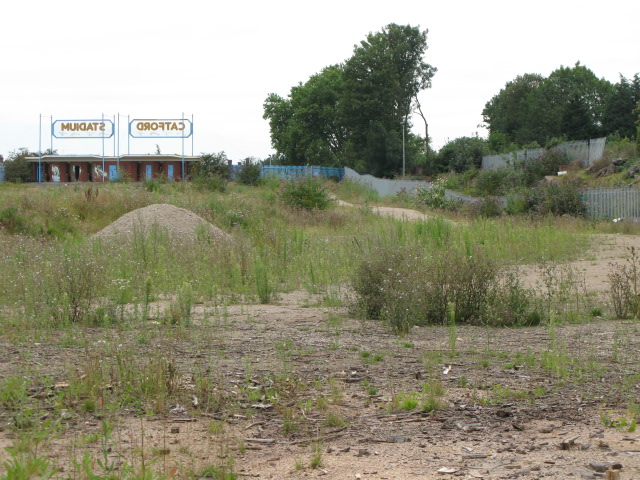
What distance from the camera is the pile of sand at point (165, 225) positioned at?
55.2ft

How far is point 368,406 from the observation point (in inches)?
190

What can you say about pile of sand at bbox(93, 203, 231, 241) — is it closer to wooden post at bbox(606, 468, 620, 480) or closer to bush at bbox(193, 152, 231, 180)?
wooden post at bbox(606, 468, 620, 480)

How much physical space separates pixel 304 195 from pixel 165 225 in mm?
12193

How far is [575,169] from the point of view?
4059cm

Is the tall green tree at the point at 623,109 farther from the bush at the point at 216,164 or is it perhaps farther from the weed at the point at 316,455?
the weed at the point at 316,455

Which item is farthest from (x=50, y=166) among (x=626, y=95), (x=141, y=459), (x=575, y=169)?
(x=141, y=459)

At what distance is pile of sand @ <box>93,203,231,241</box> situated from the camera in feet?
55.2

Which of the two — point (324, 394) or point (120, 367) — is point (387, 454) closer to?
point (324, 394)

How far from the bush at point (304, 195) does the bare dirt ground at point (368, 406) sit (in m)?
21.3

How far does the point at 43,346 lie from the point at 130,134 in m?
44.1

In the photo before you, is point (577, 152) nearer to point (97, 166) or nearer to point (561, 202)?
point (561, 202)

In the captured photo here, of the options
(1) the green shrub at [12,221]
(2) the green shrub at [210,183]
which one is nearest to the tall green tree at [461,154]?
(2) the green shrub at [210,183]

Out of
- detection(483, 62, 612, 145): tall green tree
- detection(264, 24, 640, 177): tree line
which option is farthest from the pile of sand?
detection(483, 62, 612, 145): tall green tree

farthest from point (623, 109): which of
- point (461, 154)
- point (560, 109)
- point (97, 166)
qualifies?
point (97, 166)
